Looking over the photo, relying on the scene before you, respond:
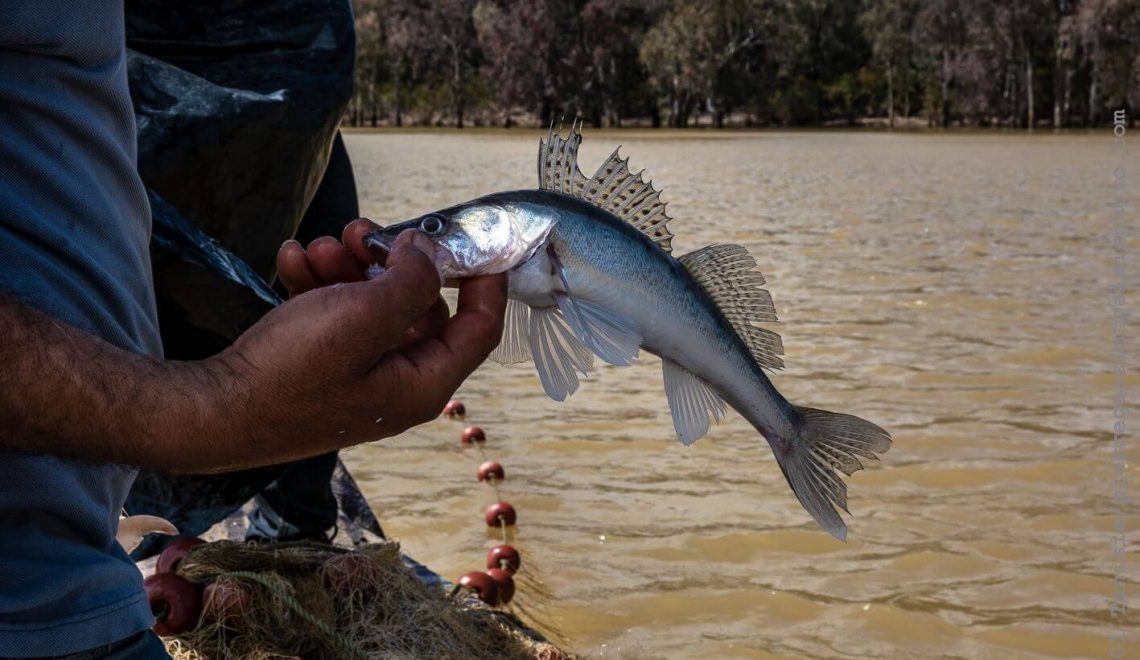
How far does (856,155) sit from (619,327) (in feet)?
116

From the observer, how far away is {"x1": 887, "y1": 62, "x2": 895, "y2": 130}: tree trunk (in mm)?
60969

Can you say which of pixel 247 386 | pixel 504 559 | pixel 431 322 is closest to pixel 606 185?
pixel 431 322

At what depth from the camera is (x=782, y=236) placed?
53.8ft

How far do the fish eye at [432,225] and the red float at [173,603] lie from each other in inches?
79.3

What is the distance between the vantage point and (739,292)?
2387 mm

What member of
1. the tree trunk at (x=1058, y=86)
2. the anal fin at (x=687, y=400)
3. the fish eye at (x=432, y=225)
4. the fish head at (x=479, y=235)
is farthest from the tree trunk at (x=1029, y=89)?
the fish eye at (x=432, y=225)

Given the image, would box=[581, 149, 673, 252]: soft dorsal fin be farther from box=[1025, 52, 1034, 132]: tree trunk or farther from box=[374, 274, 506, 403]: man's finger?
box=[1025, 52, 1034, 132]: tree trunk

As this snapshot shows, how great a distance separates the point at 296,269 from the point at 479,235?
28cm

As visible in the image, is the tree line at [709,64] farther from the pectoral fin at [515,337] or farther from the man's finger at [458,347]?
the man's finger at [458,347]

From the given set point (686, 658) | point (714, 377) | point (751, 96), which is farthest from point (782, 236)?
point (751, 96)

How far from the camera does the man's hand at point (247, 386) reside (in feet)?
4.77

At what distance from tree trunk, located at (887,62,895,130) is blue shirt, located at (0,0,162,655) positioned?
61513 mm

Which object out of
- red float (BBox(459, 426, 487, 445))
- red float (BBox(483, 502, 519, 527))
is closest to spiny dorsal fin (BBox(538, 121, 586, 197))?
red float (BBox(483, 502, 519, 527))

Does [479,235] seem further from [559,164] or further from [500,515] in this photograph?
[500,515]
